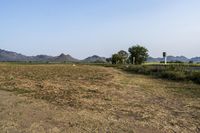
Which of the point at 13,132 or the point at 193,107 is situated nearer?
the point at 13,132

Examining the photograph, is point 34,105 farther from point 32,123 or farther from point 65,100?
point 32,123

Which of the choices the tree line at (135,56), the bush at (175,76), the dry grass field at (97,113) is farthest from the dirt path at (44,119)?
the tree line at (135,56)

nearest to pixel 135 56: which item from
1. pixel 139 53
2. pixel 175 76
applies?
pixel 139 53

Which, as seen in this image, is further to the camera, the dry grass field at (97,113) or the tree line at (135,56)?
the tree line at (135,56)

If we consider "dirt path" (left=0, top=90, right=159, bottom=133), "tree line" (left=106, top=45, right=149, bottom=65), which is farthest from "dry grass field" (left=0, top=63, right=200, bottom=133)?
"tree line" (left=106, top=45, right=149, bottom=65)

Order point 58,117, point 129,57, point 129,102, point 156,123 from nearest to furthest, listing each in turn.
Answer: point 156,123 < point 58,117 < point 129,102 < point 129,57

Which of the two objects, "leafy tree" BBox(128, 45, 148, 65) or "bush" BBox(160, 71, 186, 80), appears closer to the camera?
"bush" BBox(160, 71, 186, 80)

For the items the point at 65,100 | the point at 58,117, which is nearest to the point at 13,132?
the point at 58,117

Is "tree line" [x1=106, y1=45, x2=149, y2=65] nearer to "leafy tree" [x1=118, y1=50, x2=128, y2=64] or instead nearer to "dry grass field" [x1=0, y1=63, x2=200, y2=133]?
"leafy tree" [x1=118, y1=50, x2=128, y2=64]

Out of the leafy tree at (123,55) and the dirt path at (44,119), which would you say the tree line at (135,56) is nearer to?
the leafy tree at (123,55)

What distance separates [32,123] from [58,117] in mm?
947

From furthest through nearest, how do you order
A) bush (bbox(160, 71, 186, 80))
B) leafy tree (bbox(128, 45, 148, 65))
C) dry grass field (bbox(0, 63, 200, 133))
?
leafy tree (bbox(128, 45, 148, 65)) < bush (bbox(160, 71, 186, 80)) < dry grass field (bbox(0, 63, 200, 133))

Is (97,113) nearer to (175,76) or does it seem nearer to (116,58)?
(175,76)

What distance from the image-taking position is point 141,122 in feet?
27.9
